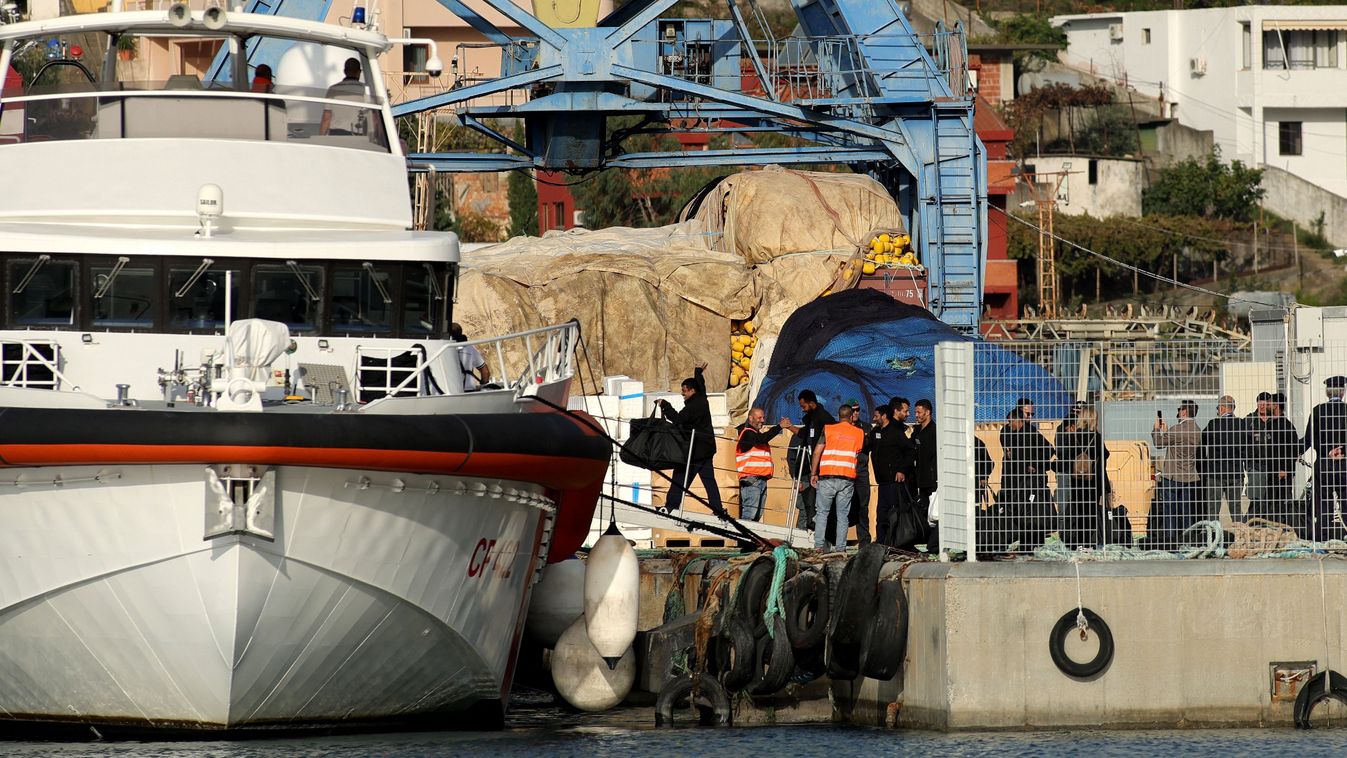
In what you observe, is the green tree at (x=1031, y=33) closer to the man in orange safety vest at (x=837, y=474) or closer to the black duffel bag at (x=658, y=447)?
the black duffel bag at (x=658, y=447)

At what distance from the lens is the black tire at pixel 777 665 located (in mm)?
13320

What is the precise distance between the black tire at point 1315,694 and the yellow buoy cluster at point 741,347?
15245mm

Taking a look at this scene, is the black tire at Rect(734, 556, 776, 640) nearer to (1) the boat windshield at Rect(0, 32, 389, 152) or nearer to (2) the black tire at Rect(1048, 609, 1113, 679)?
(2) the black tire at Rect(1048, 609, 1113, 679)

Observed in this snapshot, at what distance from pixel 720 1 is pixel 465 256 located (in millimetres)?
33985

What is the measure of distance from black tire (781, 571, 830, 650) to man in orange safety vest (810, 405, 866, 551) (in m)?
1.31

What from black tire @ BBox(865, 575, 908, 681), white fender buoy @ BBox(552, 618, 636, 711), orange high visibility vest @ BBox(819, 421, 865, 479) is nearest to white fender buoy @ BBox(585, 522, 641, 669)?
white fender buoy @ BBox(552, 618, 636, 711)

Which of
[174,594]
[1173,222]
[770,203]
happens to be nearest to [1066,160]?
[1173,222]

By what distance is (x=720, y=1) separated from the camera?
61.3m

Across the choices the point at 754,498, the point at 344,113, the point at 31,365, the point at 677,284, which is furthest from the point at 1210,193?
the point at 31,365

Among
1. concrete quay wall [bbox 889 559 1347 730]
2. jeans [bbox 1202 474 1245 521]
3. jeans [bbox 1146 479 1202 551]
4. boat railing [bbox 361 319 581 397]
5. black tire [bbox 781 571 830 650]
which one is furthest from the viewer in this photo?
black tire [bbox 781 571 830 650]

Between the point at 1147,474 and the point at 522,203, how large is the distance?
34350 millimetres

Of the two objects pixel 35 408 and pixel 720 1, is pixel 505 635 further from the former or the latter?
pixel 720 1

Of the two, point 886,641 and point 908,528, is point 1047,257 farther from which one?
point 886,641

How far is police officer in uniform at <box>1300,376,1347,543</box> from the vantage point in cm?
1287
